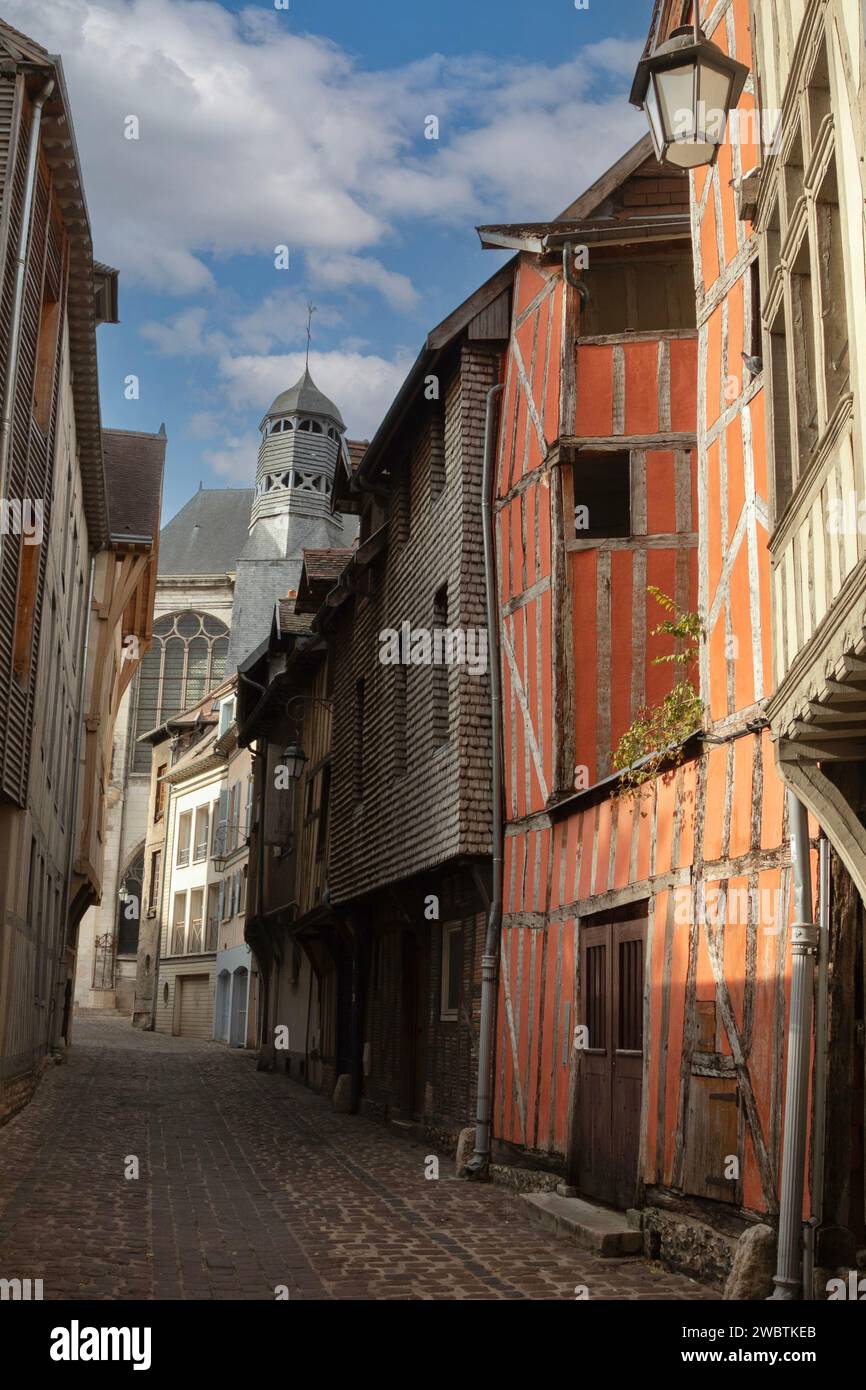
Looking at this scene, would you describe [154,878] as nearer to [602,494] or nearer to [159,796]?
[159,796]

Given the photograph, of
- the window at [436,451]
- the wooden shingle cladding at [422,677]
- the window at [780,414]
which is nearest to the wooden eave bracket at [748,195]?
the window at [780,414]

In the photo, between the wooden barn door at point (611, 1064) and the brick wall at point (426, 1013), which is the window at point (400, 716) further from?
the wooden barn door at point (611, 1064)

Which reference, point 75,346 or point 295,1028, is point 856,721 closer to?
point 75,346

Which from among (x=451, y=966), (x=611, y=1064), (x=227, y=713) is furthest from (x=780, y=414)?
(x=227, y=713)

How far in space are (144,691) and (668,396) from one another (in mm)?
40448

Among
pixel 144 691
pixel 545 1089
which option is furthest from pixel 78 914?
pixel 144 691

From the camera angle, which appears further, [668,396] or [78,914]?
[78,914]

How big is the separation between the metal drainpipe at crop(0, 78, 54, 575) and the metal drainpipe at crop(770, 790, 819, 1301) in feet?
22.2

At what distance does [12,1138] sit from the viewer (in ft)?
38.9

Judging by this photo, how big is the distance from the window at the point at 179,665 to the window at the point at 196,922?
12947 millimetres

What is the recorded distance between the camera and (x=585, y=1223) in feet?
26.3

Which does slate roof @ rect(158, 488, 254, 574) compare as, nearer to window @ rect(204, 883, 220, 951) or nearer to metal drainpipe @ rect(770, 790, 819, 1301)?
window @ rect(204, 883, 220, 951)

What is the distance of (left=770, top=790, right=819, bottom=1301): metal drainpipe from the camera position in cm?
583

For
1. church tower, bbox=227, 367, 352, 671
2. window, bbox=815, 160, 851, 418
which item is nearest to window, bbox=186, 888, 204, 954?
church tower, bbox=227, 367, 352, 671
